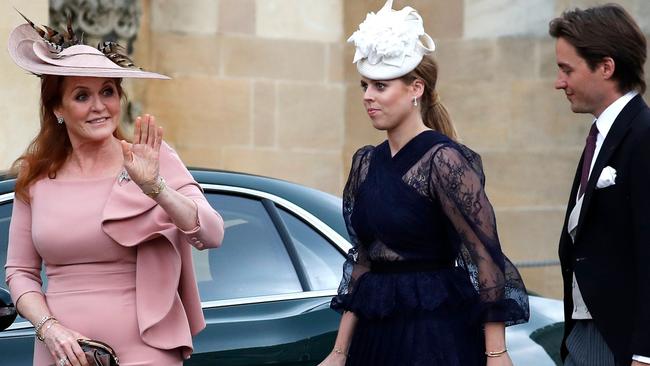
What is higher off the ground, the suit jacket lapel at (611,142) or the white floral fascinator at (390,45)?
the white floral fascinator at (390,45)

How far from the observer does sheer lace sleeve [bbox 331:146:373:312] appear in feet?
15.2

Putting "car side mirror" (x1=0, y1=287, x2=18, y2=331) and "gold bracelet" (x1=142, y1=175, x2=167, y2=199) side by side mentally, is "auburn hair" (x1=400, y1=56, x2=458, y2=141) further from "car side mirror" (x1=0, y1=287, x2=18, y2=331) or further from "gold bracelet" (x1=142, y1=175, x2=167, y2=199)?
"car side mirror" (x1=0, y1=287, x2=18, y2=331)

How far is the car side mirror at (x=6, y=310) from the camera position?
197 inches

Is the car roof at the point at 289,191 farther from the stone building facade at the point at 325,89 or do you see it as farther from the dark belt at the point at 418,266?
the stone building facade at the point at 325,89

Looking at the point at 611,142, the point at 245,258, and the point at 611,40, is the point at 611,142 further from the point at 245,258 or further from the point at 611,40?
the point at 245,258

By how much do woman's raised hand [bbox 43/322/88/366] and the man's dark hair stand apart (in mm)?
1728

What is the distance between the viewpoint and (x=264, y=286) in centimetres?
560

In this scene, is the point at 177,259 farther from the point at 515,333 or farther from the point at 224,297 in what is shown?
the point at 515,333

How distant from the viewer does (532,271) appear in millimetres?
11188

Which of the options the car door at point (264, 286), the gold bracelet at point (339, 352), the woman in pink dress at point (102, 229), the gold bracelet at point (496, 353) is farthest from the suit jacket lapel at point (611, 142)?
the car door at point (264, 286)

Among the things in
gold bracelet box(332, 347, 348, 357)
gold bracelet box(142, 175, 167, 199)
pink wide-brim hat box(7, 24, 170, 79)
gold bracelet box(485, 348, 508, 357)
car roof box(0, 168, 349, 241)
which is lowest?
gold bracelet box(332, 347, 348, 357)

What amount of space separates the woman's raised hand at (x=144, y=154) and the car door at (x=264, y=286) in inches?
51.6

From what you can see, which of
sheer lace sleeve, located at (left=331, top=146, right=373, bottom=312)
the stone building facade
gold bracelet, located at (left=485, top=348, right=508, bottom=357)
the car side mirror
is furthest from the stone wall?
gold bracelet, located at (left=485, top=348, right=508, bottom=357)

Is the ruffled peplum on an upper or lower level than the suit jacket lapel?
lower
